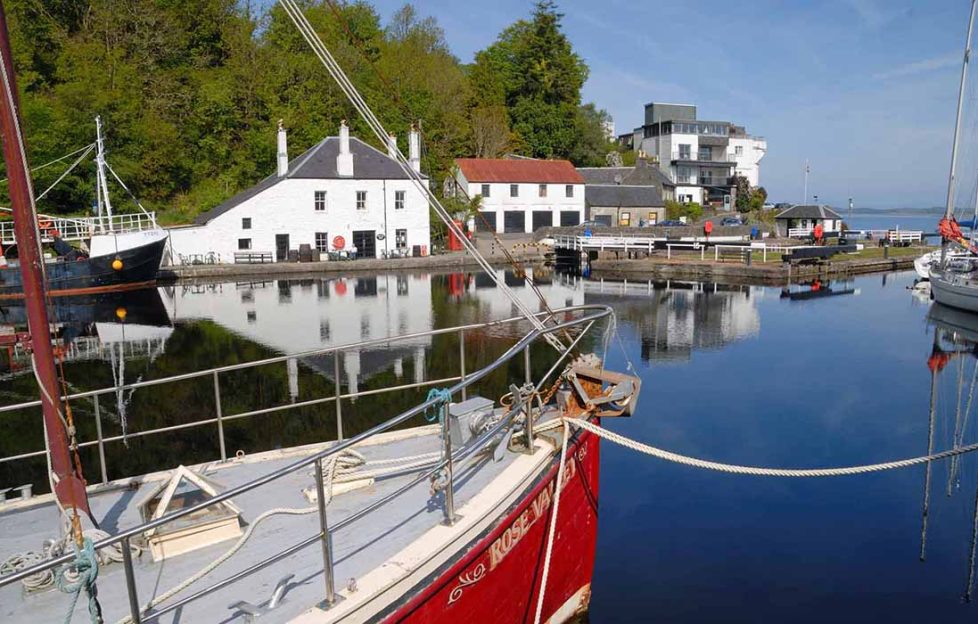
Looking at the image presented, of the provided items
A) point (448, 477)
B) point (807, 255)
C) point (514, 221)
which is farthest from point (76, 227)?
point (807, 255)

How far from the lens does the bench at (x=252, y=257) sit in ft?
Result: 149

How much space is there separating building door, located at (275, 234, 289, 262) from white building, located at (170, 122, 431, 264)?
0.21 ft

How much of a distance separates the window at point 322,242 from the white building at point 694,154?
47.0 meters

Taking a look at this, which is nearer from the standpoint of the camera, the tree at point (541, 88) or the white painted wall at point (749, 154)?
the tree at point (541, 88)

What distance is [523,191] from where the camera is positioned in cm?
6266

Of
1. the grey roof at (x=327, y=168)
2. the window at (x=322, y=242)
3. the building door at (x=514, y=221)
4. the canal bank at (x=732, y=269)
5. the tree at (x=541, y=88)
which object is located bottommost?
the canal bank at (x=732, y=269)

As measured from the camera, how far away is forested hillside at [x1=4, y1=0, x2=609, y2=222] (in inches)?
1982

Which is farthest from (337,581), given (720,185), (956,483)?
(720,185)

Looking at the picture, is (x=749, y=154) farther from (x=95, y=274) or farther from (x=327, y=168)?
(x=95, y=274)

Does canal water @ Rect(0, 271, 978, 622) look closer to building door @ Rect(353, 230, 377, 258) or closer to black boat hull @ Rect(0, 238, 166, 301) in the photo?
black boat hull @ Rect(0, 238, 166, 301)

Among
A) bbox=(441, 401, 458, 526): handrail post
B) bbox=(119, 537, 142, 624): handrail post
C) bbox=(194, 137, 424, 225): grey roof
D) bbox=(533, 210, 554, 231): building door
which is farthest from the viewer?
bbox=(533, 210, 554, 231): building door

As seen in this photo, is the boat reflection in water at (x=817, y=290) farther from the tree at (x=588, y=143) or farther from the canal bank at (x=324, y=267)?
the tree at (x=588, y=143)

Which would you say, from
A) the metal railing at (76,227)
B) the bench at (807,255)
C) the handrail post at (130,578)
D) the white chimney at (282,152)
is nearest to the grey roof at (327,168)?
the white chimney at (282,152)

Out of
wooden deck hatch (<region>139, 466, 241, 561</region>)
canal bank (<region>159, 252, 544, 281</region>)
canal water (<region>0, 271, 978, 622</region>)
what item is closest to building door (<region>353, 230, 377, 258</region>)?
canal bank (<region>159, 252, 544, 281</region>)
